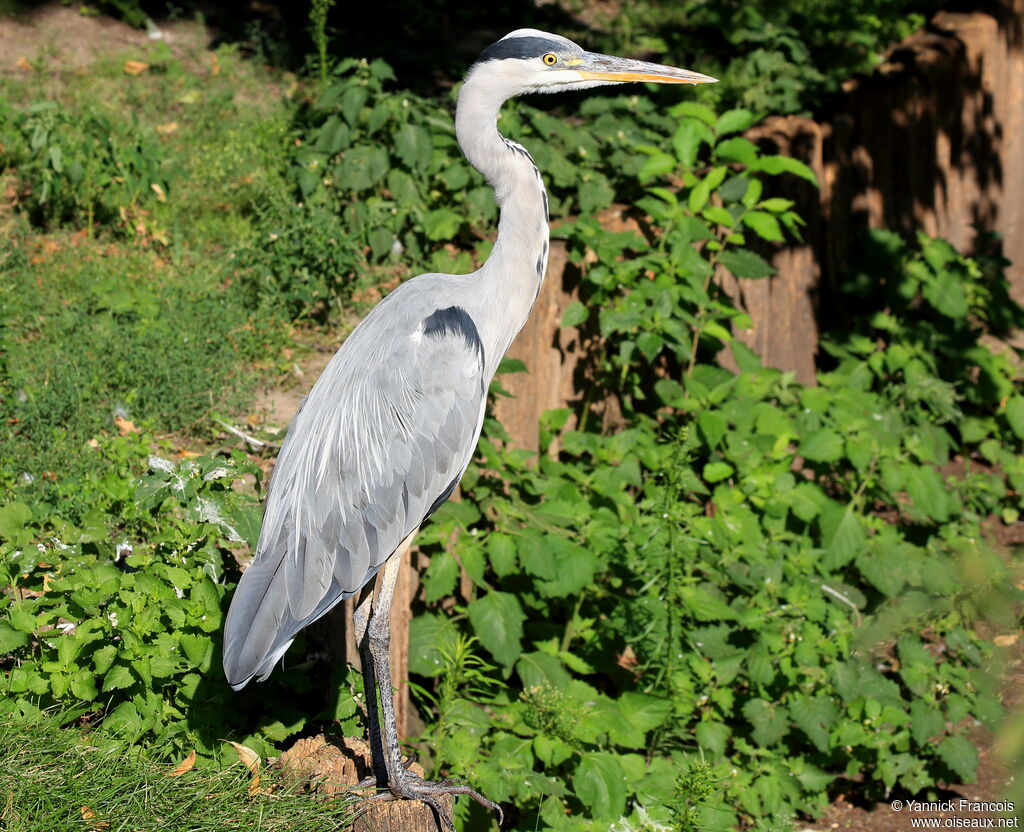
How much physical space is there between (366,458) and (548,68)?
1.50 meters

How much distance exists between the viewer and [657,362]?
19.0 ft

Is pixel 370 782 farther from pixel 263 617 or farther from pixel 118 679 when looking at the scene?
pixel 118 679

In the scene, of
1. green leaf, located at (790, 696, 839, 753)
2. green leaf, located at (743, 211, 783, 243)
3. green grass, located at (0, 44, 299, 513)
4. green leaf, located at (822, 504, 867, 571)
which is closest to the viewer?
green leaf, located at (790, 696, 839, 753)

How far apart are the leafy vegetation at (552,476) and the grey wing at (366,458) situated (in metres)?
0.29

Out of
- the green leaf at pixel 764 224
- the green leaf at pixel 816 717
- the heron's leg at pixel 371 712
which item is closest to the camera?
the heron's leg at pixel 371 712

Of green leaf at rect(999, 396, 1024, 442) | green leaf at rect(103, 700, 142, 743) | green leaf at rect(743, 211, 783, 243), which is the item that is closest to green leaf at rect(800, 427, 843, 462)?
green leaf at rect(743, 211, 783, 243)

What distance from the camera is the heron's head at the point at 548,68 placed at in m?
3.73

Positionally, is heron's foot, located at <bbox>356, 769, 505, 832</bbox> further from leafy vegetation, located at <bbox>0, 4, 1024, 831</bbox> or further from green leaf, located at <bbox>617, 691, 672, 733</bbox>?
green leaf, located at <bbox>617, 691, 672, 733</bbox>

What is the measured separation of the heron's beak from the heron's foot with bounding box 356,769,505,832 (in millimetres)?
2401

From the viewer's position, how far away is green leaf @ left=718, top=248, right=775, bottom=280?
5488mm

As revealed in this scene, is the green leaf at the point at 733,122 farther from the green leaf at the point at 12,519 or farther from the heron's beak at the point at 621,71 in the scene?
the green leaf at the point at 12,519

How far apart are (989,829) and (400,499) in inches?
101

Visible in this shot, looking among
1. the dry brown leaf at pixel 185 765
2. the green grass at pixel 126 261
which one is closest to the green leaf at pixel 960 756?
the dry brown leaf at pixel 185 765

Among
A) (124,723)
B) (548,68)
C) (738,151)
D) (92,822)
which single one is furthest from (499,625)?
(738,151)
